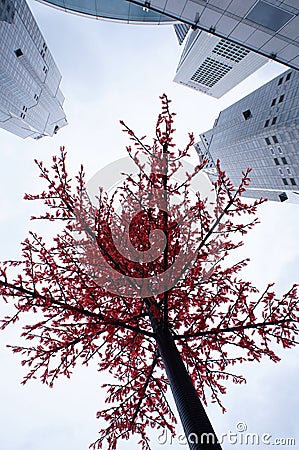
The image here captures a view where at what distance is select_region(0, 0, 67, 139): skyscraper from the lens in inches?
2657

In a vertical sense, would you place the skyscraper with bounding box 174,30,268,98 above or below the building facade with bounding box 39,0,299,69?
above

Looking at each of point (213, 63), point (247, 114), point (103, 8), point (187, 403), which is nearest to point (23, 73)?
point (103, 8)

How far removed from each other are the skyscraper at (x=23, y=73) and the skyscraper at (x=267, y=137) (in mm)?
57182

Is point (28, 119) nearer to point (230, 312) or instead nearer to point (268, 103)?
point (268, 103)

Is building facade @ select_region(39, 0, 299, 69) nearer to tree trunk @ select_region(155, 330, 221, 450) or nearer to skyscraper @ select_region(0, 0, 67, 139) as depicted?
tree trunk @ select_region(155, 330, 221, 450)

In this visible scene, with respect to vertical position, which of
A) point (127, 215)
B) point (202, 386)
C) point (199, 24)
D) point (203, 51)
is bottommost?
point (202, 386)

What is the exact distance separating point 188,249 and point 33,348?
373 centimetres

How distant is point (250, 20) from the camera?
13648 mm

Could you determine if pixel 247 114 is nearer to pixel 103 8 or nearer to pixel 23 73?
pixel 103 8

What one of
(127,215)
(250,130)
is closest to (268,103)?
(250,130)

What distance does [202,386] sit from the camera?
6.40 m

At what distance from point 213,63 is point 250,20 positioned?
10759 cm

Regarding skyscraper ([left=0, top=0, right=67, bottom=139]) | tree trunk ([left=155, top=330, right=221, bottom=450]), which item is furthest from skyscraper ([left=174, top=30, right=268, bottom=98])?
tree trunk ([left=155, top=330, right=221, bottom=450])

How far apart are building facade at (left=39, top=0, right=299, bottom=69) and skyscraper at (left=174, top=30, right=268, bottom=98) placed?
91.0m
